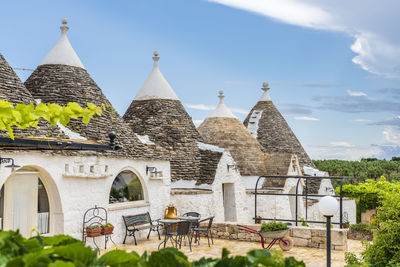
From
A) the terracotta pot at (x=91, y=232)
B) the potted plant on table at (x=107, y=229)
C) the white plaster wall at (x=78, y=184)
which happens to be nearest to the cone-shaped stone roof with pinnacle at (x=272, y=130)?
the white plaster wall at (x=78, y=184)

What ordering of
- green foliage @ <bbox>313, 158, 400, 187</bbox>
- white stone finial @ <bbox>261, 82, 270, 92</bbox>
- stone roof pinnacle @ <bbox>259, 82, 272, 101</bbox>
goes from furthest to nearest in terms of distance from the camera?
green foliage @ <bbox>313, 158, 400, 187</bbox> < white stone finial @ <bbox>261, 82, 270, 92</bbox> < stone roof pinnacle @ <bbox>259, 82, 272, 101</bbox>

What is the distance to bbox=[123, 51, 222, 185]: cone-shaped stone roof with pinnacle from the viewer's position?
18969 mm

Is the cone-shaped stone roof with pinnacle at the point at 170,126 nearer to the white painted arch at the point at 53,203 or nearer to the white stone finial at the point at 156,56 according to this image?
the white stone finial at the point at 156,56

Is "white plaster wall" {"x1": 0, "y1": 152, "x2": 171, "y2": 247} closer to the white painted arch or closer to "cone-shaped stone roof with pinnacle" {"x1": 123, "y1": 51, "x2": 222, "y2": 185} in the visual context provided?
the white painted arch

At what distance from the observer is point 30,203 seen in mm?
11211

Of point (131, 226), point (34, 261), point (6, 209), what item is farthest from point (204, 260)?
point (131, 226)

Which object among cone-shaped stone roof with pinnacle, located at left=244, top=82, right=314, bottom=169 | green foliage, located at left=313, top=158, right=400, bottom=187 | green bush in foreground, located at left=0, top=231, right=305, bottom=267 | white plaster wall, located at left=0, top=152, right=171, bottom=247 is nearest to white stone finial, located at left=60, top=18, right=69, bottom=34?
white plaster wall, located at left=0, top=152, right=171, bottom=247

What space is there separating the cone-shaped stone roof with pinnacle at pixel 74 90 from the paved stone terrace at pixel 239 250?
287 centimetres

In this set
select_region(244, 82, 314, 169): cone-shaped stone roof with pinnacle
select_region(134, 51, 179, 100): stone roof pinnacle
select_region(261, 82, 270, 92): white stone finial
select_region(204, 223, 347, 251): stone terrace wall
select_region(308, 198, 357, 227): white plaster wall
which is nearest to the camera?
select_region(204, 223, 347, 251): stone terrace wall

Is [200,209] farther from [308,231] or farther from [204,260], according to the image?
[204,260]

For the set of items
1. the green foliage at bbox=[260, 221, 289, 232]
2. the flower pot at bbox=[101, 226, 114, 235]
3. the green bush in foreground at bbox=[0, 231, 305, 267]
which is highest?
the green bush in foreground at bbox=[0, 231, 305, 267]

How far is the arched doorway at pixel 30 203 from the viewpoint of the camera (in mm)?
10578

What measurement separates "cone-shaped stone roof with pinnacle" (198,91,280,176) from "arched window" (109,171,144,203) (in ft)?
29.2

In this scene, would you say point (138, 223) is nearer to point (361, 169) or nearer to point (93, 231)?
point (93, 231)
